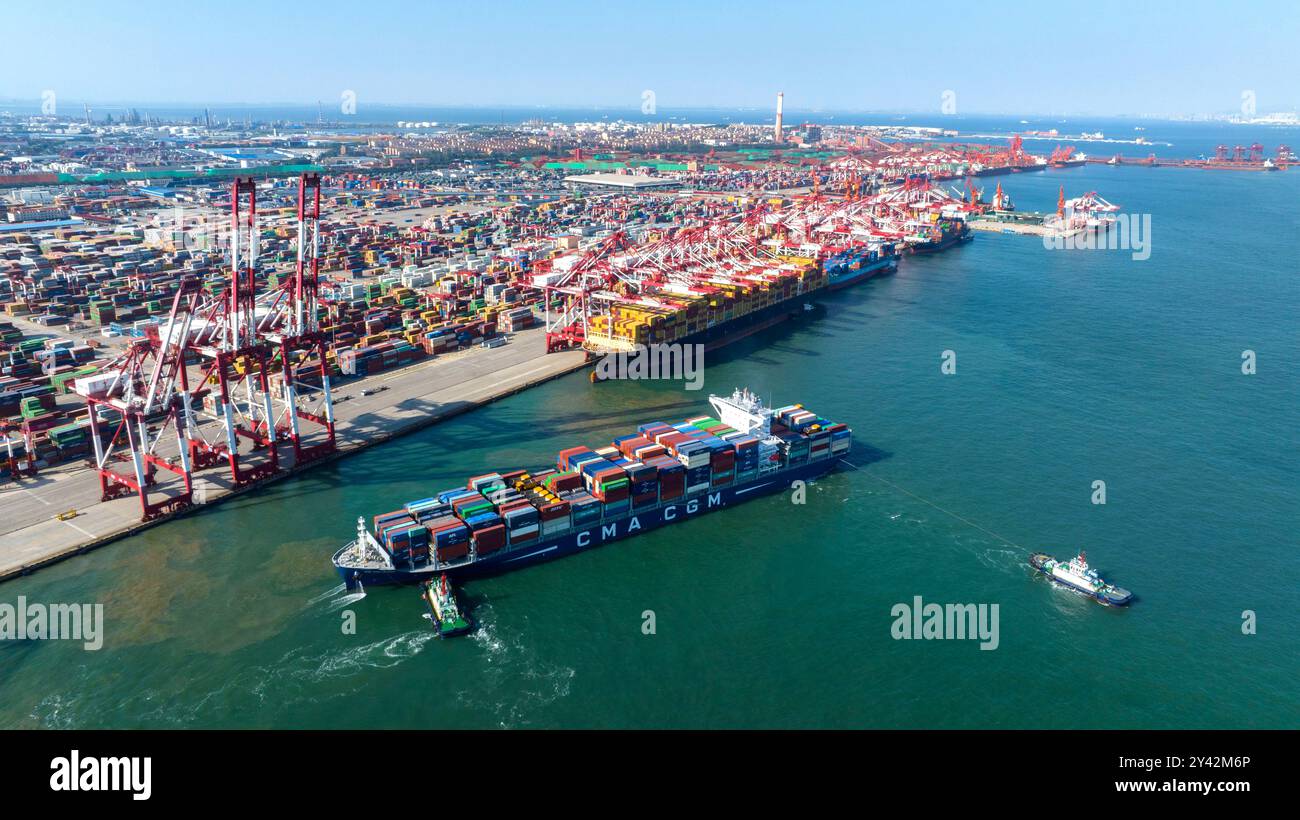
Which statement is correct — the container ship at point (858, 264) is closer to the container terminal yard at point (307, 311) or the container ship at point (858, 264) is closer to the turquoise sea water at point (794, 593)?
the container terminal yard at point (307, 311)

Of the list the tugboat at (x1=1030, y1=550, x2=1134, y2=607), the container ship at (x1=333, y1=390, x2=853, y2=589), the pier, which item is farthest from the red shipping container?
the tugboat at (x1=1030, y1=550, x2=1134, y2=607)

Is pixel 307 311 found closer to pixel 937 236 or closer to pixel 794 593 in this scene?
pixel 794 593

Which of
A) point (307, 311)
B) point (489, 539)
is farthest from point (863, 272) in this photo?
point (489, 539)

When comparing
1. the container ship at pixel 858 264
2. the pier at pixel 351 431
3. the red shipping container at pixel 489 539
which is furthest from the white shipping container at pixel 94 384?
the container ship at pixel 858 264

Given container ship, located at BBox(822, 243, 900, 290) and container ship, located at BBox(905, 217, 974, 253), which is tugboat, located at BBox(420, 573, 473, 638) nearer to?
container ship, located at BBox(822, 243, 900, 290)

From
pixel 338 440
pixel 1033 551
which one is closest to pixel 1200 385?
pixel 1033 551
